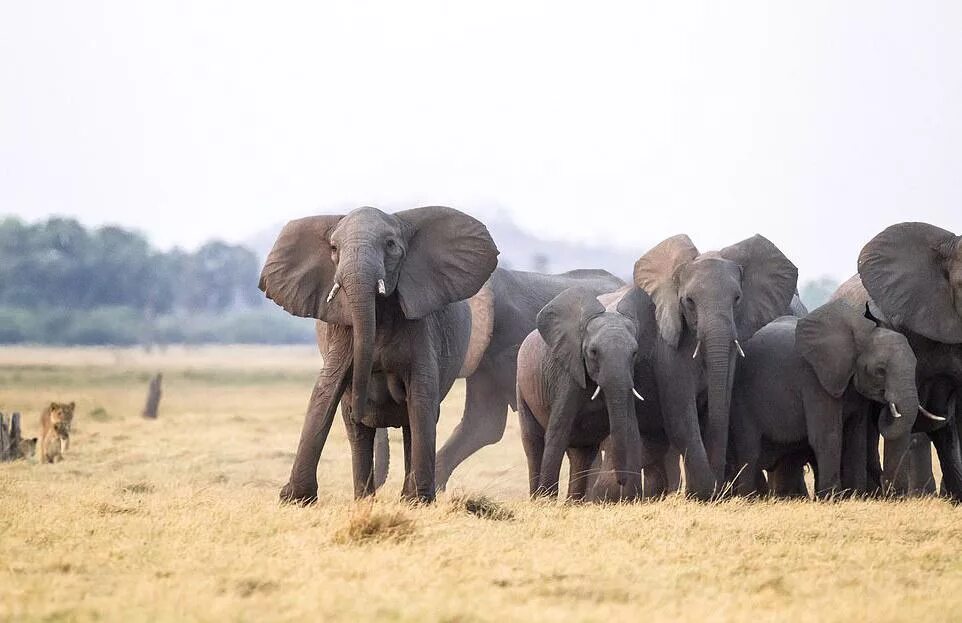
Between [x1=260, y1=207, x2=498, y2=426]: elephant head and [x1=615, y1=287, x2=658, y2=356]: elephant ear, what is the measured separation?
1855 mm

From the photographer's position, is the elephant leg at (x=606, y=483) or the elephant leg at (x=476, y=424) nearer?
the elephant leg at (x=606, y=483)

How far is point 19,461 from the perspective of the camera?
17.1m

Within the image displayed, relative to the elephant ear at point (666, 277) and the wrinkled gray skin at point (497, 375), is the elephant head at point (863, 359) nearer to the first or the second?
the elephant ear at point (666, 277)

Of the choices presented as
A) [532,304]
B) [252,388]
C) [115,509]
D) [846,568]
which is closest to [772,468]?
[532,304]

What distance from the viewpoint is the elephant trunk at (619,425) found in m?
11.2

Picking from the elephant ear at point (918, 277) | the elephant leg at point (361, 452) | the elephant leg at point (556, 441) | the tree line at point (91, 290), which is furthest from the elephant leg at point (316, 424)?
the tree line at point (91, 290)

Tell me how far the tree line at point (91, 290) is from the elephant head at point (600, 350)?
258 feet

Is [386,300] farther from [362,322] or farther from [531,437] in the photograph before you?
[531,437]

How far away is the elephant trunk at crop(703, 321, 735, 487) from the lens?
11.9 metres

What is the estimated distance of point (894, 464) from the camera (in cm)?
1212

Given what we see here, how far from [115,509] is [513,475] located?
8746 millimetres

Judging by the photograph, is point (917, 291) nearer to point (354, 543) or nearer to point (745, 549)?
point (745, 549)

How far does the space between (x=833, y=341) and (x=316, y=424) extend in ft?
14.5

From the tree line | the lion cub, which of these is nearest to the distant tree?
the tree line
